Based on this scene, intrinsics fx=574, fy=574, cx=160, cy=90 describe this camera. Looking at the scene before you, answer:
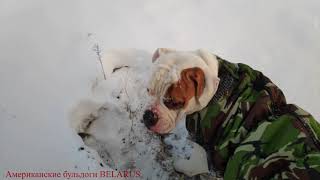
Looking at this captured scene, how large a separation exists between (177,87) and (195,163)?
0.36 m

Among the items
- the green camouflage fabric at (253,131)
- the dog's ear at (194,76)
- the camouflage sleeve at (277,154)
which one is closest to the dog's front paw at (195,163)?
the green camouflage fabric at (253,131)

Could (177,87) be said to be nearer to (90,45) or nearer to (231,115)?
(231,115)

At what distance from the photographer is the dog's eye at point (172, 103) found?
180 cm

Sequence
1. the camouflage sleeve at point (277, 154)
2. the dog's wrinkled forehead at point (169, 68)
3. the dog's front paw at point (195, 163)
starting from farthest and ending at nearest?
the dog's front paw at point (195, 163)
the dog's wrinkled forehead at point (169, 68)
the camouflage sleeve at point (277, 154)

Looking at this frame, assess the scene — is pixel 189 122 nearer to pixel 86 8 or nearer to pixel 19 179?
pixel 19 179

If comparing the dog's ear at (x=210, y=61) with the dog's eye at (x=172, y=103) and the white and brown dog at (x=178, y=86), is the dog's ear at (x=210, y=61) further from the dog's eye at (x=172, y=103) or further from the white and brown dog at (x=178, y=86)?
the dog's eye at (x=172, y=103)

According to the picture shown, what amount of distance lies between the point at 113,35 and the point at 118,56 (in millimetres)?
276

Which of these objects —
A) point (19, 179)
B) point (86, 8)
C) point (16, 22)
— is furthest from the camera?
point (86, 8)

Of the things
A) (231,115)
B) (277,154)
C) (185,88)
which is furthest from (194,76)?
(277,154)

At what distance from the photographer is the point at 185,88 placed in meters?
1.79

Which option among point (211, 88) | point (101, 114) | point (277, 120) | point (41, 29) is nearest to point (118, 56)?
point (101, 114)

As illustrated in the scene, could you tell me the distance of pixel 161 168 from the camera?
2.22m

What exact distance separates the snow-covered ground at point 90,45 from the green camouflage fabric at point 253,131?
565mm

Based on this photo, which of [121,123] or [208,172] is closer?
[208,172]
